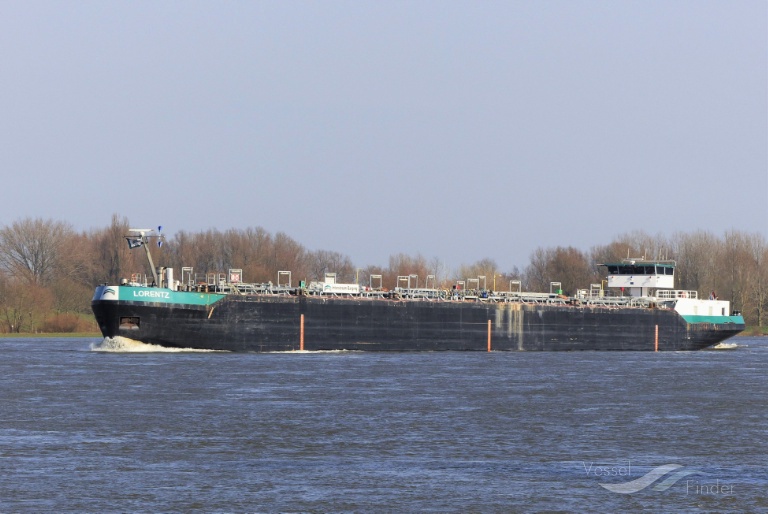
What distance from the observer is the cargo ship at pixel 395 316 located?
6091 cm

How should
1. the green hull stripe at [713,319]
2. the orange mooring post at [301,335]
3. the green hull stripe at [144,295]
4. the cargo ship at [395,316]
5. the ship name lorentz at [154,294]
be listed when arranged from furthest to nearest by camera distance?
the green hull stripe at [713,319] < the orange mooring post at [301,335] < the cargo ship at [395,316] < the ship name lorentz at [154,294] < the green hull stripe at [144,295]

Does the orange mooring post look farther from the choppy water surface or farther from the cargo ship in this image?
the choppy water surface

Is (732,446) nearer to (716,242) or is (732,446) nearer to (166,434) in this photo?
(166,434)

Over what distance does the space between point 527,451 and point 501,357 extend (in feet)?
134

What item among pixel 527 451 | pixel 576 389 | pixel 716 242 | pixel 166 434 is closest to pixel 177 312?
pixel 576 389

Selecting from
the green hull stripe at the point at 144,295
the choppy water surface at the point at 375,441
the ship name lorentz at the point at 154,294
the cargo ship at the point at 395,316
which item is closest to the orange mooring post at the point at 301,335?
the cargo ship at the point at 395,316

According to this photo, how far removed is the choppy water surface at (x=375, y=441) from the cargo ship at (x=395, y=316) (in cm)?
1059

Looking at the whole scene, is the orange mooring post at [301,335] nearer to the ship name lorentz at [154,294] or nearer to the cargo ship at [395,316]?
the cargo ship at [395,316]

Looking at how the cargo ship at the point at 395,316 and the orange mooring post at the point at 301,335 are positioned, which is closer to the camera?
the cargo ship at the point at 395,316

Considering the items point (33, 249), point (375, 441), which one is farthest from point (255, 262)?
point (375, 441)

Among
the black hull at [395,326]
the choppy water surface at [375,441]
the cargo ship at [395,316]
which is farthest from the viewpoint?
the black hull at [395,326]

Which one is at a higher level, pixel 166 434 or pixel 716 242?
pixel 716 242

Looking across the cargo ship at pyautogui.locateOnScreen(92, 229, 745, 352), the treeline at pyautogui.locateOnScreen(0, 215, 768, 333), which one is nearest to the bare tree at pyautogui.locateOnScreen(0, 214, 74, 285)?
the treeline at pyautogui.locateOnScreen(0, 215, 768, 333)

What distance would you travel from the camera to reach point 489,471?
2316cm
